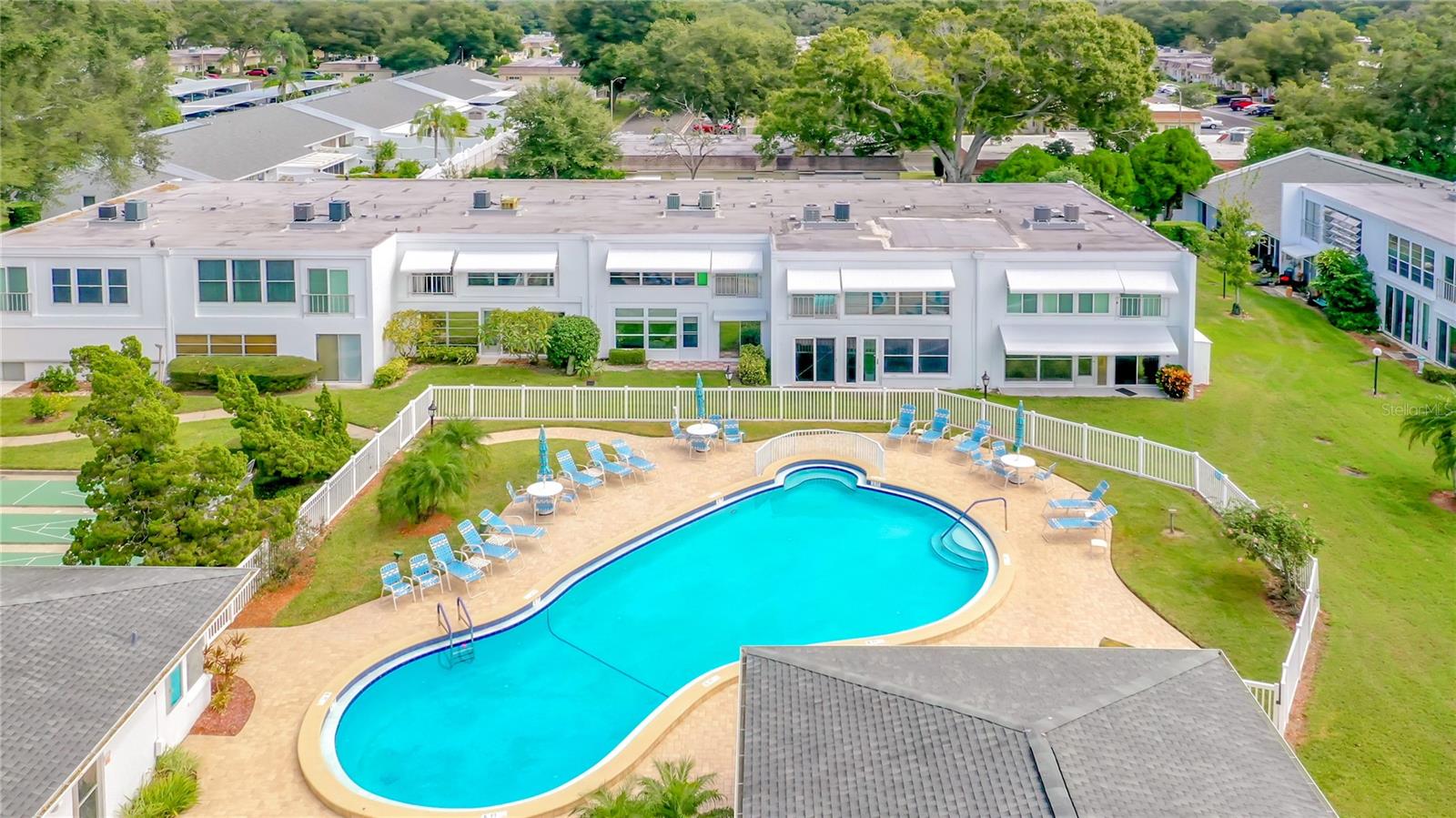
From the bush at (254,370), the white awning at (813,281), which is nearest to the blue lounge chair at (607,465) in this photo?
the white awning at (813,281)

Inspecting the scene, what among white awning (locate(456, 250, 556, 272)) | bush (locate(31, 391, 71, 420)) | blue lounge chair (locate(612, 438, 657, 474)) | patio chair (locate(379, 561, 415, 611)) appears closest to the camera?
patio chair (locate(379, 561, 415, 611))

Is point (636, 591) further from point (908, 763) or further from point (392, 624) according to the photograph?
point (908, 763)

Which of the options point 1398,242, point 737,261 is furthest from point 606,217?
point 1398,242

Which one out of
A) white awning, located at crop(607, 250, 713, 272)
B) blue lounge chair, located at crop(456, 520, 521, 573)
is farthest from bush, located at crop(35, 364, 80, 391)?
blue lounge chair, located at crop(456, 520, 521, 573)

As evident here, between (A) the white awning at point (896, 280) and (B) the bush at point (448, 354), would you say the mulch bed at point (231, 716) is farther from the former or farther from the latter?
(A) the white awning at point (896, 280)

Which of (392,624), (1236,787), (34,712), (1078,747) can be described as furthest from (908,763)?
(392,624)

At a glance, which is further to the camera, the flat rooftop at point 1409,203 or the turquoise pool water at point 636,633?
the flat rooftop at point 1409,203

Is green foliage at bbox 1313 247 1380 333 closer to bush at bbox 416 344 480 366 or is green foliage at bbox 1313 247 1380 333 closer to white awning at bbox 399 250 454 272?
bush at bbox 416 344 480 366
